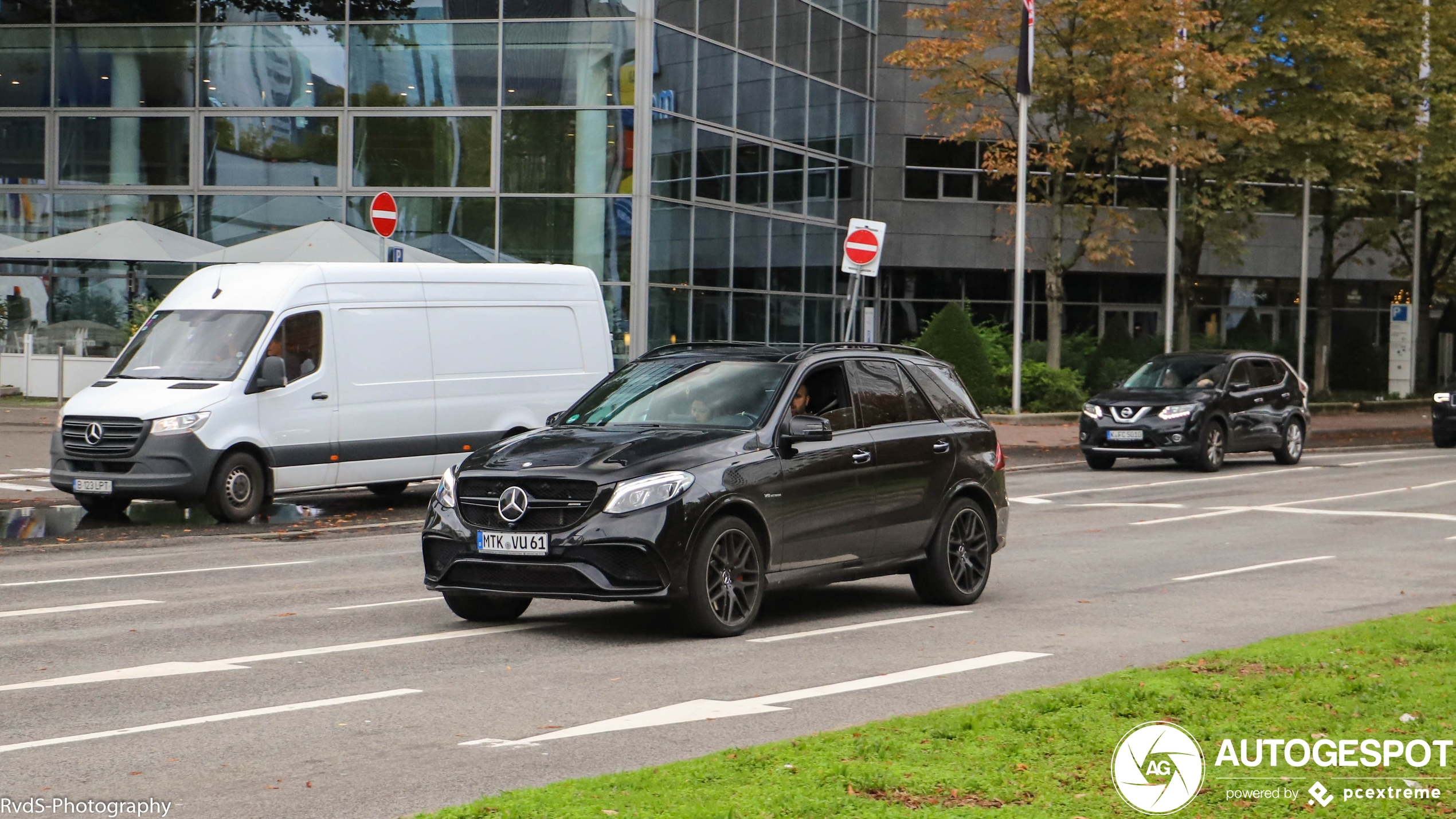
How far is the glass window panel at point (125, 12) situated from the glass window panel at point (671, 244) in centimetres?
1021

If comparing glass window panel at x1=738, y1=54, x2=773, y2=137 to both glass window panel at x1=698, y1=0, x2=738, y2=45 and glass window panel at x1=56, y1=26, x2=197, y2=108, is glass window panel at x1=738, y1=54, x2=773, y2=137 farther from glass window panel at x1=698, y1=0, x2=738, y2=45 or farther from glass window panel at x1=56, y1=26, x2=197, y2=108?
glass window panel at x1=56, y1=26, x2=197, y2=108

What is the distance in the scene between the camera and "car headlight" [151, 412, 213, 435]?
1638 cm

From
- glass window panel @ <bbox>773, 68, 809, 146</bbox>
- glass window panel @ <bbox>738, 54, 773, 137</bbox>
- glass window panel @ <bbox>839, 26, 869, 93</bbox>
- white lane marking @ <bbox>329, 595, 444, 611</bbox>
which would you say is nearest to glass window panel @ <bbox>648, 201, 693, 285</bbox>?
glass window panel @ <bbox>738, 54, 773, 137</bbox>

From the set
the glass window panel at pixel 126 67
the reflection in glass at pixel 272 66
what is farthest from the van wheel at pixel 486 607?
the glass window panel at pixel 126 67

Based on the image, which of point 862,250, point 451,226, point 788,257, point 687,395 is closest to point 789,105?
point 788,257

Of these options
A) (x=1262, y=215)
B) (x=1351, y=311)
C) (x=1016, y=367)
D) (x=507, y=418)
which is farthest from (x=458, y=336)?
(x=1351, y=311)

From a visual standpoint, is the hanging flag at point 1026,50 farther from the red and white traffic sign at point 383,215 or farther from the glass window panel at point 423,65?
the red and white traffic sign at point 383,215

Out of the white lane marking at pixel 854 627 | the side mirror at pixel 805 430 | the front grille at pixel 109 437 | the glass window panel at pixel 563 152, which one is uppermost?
the glass window panel at pixel 563 152

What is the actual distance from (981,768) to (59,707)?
411cm

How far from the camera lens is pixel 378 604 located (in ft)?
37.4

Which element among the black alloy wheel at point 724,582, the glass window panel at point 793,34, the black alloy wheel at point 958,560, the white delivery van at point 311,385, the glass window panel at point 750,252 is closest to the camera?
the black alloy wheel at point 724,582

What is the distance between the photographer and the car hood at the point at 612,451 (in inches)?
378

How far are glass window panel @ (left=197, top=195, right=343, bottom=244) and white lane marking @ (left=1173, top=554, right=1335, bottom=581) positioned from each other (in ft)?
75.6

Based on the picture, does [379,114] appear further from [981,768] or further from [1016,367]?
[981,768]
